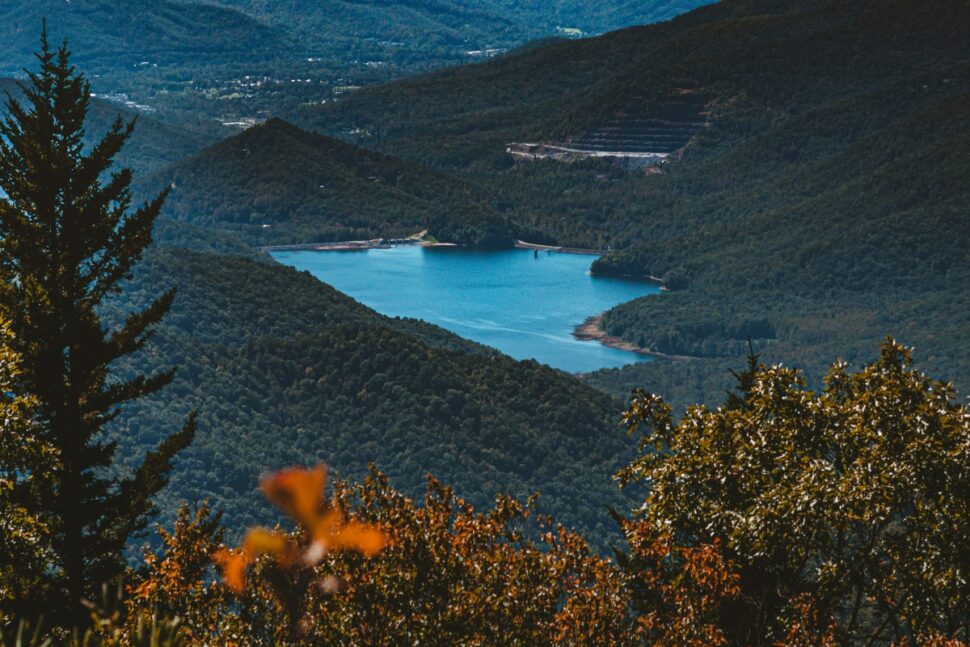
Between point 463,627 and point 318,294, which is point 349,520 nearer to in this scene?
point 463,627

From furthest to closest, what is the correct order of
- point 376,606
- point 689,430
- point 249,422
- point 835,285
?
point 835,285, point 249,422, point 689,430, point 376,606

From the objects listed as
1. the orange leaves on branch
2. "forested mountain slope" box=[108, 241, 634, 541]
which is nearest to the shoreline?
"forested mountain slope" box=[108, 241, 634, 541]

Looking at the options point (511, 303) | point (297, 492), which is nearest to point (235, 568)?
point (297, 492)

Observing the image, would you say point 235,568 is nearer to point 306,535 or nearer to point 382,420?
point 306,535

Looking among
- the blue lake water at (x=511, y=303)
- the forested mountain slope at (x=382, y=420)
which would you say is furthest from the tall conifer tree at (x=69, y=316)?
the blue lake water at (x=511, y=303)

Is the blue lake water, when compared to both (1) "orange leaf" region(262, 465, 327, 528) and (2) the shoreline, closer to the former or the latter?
(2) the shoreline

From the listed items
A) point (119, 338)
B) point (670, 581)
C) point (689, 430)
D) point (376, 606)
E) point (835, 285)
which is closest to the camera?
point (376, 606)

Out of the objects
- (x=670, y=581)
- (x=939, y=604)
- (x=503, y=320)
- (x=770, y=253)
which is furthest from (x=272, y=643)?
(x=770, y=253)

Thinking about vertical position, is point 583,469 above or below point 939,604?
below
